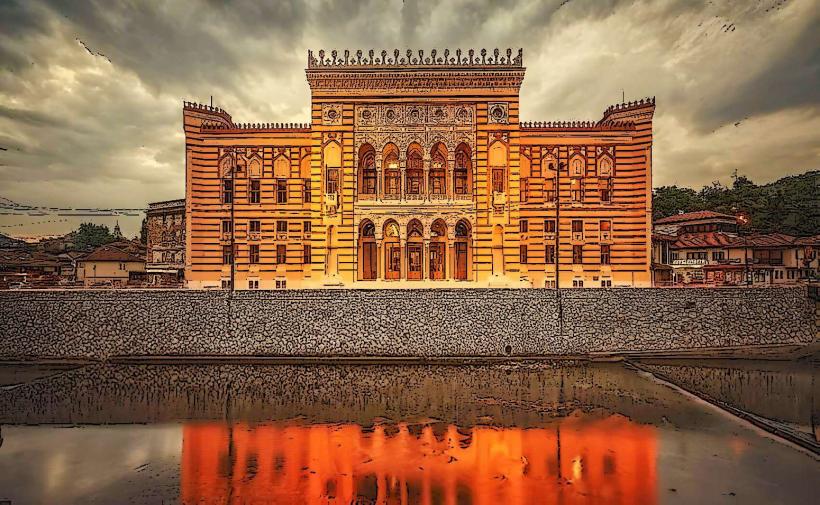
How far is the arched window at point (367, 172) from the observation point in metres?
39.4

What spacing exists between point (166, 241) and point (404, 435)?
3674 centimetres

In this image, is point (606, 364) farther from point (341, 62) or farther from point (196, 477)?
point (341, 62)

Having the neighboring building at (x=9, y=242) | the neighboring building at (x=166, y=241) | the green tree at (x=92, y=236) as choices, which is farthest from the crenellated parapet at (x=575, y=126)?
the neighboring building at (x=9, y=242)

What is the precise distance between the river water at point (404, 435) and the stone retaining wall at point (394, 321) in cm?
217

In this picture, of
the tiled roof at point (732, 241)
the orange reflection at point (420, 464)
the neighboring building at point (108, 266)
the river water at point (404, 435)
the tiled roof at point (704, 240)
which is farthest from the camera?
the neighboring building at point (108, 266)

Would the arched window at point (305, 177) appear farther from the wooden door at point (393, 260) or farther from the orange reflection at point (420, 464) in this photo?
the orange reflection at point (420, 464)

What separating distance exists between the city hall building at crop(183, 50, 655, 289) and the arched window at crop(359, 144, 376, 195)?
4.7 inches

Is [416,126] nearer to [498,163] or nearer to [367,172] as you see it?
[367,172]

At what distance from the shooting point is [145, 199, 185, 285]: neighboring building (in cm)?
4500

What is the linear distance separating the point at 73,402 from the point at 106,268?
3004 cm

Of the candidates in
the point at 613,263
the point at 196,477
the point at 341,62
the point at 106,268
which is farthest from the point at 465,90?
the point at 106,268

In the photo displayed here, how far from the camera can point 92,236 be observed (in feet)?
289

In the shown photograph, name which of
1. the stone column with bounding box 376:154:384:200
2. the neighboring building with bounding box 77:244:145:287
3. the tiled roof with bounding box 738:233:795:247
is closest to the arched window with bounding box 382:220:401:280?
the stone column with bounding box 376:154:384:200

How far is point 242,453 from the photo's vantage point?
1731 centimetres
